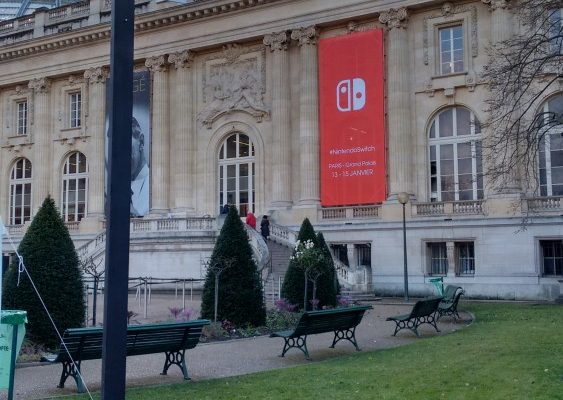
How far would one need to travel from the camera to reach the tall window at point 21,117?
4853 cm

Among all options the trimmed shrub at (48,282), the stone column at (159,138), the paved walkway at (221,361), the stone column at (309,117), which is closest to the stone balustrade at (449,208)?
the stone column at (309,117)

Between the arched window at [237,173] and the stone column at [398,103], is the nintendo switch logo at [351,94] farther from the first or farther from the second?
the arched window at [237,173]

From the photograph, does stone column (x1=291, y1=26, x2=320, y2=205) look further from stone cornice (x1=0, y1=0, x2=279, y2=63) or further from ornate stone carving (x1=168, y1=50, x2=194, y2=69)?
ornate stone carving (x1=168, y1=50, x2=194, y2=69)

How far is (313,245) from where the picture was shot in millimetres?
21625

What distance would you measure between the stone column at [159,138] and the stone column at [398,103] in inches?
531

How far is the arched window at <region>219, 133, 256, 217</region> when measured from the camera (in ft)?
132

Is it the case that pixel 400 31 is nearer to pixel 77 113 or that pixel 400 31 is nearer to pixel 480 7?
pixel 480 7

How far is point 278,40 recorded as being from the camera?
38.3 metres

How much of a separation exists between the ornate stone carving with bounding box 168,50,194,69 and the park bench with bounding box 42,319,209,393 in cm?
3093

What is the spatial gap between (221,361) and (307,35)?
26447mm

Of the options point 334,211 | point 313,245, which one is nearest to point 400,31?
point 334,211

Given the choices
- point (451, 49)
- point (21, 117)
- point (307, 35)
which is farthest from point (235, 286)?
point (21, 117)

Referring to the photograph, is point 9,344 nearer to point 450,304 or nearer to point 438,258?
point 450,304

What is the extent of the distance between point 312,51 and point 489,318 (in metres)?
20.7
